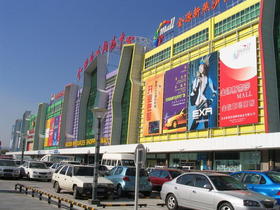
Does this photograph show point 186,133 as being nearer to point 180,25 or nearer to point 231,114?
point 231,114

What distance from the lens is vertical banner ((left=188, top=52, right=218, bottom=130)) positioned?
3991 centimetres

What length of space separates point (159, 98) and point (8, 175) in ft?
93.7

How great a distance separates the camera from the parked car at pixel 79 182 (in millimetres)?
15406

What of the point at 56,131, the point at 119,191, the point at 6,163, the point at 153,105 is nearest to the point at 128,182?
the point at 119,191

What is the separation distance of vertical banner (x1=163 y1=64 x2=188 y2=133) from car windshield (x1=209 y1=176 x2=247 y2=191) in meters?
32.5

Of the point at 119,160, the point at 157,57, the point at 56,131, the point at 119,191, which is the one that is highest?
the point at 157,57

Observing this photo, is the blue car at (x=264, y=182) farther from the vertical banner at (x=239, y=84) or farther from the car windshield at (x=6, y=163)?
the vertical banner at (x=239, y=84)

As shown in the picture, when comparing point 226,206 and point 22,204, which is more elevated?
point 226,206

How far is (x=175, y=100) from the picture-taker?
46719 mm

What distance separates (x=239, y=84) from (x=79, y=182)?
25507 mm

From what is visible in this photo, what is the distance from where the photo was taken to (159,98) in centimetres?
5034

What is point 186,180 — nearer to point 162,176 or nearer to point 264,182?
point 264,182

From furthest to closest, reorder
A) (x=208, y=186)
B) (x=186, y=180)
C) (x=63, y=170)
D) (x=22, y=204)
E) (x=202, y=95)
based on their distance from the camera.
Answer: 1. (x=202, y=95)
2. (x=63, y=170)
3. (x=22, y=204)
4. (x=186, y=180)
5. (x=208, y=186)

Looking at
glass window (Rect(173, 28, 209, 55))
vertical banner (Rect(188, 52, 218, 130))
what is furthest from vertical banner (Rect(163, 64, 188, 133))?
glass window (Rect(173, 28, 209, 55))
